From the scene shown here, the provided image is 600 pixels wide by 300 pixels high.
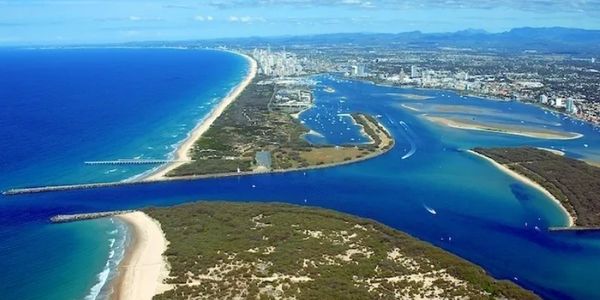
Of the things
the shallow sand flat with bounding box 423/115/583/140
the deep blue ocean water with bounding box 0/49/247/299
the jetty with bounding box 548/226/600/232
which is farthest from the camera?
the shallow sand flat with bounding box 423/115/583/140

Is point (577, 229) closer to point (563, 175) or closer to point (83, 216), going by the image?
point (563, 175)

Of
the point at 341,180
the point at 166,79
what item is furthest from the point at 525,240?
the point at 166,79

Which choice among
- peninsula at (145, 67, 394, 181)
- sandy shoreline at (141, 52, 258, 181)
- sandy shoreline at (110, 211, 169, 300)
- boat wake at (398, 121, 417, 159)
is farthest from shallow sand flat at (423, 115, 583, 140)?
sandy shoreline at (110, 211, 169, 300)

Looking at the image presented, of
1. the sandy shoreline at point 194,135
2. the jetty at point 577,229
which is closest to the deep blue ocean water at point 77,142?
the sandy shoreline at point 194,135

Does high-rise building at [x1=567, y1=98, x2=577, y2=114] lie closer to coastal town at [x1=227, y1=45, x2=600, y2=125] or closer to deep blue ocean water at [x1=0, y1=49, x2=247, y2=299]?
coastal town at [x1=227, y1=45, x2=600, y2=125]

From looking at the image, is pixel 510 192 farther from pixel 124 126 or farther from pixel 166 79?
pixel 166 79

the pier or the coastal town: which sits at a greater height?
the coastal town

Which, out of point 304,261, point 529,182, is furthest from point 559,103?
point 304,261

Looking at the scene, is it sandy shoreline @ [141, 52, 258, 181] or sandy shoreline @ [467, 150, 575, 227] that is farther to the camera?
sandy shoreline @ [141, 52, 258, 181]
